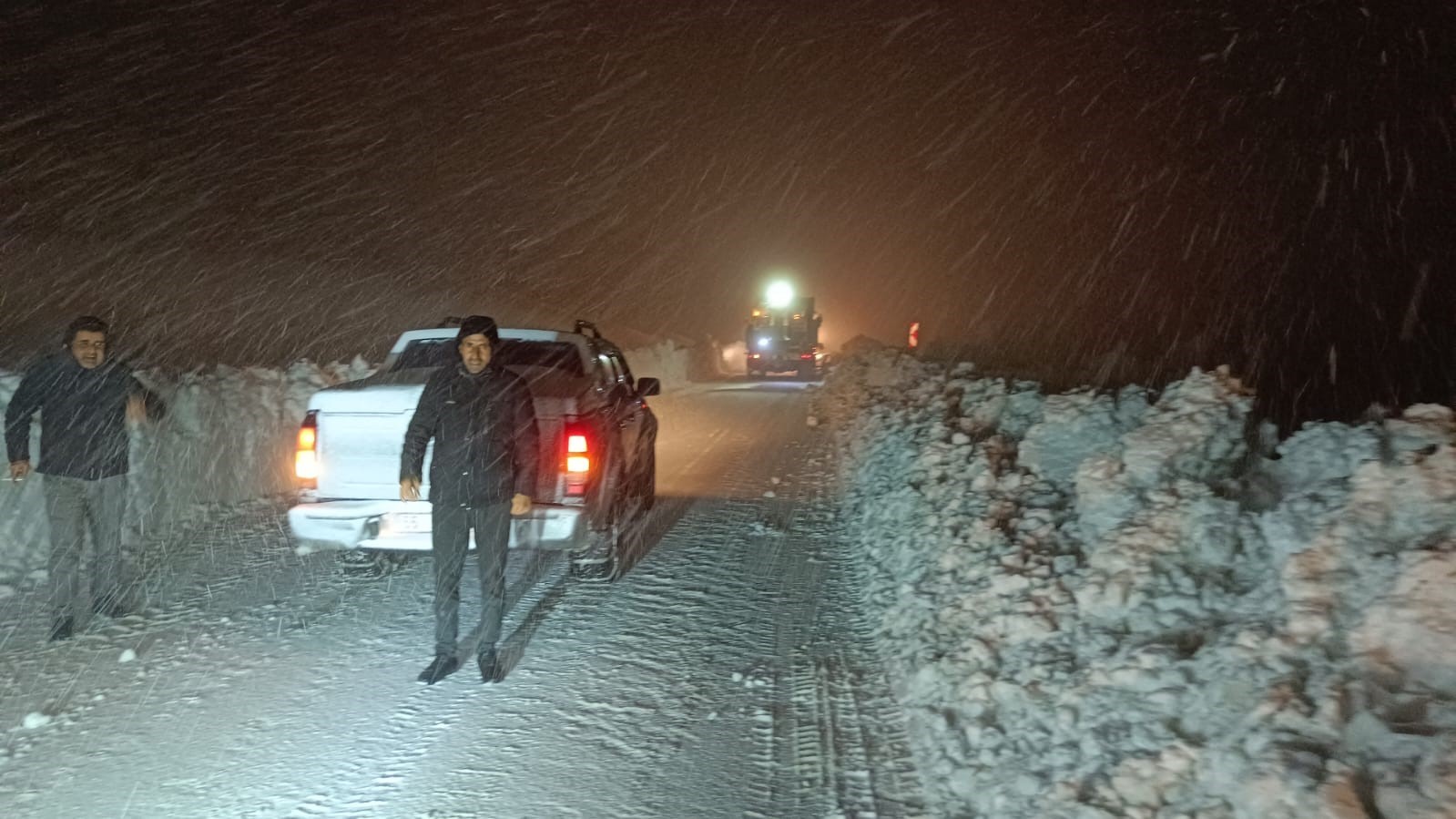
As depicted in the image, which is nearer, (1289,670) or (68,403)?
(1289,670)

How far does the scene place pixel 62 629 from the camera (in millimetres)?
6227

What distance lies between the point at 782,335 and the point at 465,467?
32822 mm

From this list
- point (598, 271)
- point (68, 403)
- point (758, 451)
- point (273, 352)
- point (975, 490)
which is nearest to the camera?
point (68, 403)

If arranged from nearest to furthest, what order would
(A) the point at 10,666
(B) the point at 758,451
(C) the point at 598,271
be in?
(A) the point at 10,666, (B) the point at 758,451, (C) the point at 598,271

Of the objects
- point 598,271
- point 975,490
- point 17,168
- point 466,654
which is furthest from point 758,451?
point 598,271

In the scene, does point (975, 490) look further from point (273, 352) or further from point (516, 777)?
point (273, 352)

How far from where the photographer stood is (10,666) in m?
5.75

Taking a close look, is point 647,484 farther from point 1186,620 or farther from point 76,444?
point 1186,620

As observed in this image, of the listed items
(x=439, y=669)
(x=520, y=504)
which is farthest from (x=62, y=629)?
(x=520, y=504)

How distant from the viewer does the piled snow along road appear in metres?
3.14

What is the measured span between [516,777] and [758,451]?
10926 millimetres

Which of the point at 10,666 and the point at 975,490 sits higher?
the point at 975,490

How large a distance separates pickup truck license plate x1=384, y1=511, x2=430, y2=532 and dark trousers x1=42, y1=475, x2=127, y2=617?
179 cm

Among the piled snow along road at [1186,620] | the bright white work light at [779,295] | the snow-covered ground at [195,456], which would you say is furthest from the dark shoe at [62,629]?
the bright white work light at [779,295]
